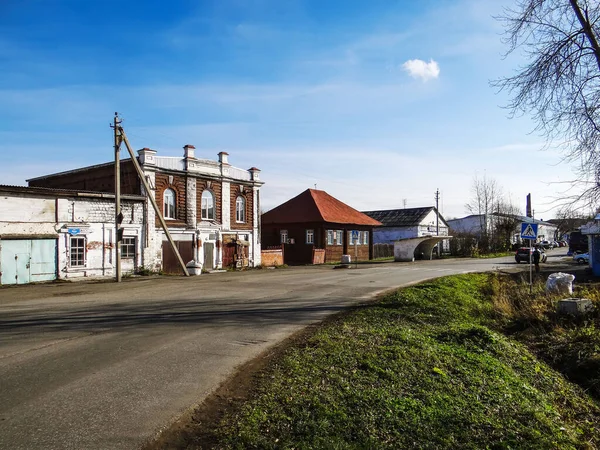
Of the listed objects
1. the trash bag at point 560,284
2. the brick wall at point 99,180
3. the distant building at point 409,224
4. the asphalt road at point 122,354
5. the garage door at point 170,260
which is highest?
the brick wall at point 99,180

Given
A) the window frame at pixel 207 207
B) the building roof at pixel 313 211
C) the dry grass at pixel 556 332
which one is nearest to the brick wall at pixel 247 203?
the window frame at pixel 207 207

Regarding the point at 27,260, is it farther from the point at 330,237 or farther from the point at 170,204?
the point at 330,237

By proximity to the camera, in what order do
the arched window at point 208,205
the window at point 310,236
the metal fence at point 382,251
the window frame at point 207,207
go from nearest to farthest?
the window frame at point 207,207
the arched window at point 208,205
the window at point 310,236
the metal fence at point 382,251

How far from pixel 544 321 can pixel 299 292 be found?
7.91m

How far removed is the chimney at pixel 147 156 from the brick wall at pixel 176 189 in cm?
92

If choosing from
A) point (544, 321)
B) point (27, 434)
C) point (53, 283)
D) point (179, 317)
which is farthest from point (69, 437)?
point (53, 283)

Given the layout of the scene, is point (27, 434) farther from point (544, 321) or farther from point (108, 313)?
point (544, 321)

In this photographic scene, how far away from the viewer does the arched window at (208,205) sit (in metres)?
30.3

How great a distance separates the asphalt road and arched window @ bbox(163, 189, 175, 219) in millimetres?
12793

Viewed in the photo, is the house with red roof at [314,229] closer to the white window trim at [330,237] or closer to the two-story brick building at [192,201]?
the white window trim at [330,237]

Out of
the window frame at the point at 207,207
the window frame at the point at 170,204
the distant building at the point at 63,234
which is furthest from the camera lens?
the window frame at the point at 207,207

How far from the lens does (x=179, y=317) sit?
10852 millimetres

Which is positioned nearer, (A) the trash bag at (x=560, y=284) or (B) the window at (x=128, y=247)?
(A) the trash bag at (x=560, y=284)

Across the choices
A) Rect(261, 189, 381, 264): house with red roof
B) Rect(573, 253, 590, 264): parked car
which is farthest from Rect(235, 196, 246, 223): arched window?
Rect(573, 253, 590, 264): parked car
